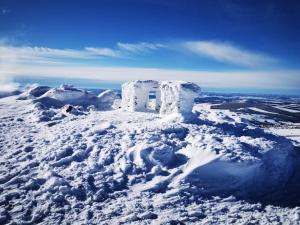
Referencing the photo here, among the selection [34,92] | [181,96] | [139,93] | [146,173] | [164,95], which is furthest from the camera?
[34,92]

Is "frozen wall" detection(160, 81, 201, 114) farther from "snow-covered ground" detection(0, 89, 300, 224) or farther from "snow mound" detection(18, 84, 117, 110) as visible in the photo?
"snow mound" detection(18, 84, 117, 110)

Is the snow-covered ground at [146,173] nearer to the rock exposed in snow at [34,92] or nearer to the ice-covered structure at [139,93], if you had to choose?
the ice-covered structure at [139,93]

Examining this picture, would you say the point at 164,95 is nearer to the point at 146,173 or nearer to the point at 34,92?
the point at 146,173

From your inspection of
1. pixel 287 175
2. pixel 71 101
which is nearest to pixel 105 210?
pixel 287 175

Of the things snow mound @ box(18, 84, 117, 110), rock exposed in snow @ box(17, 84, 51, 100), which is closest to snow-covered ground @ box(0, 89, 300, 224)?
snow mound @ box(18, 84, 117, 110)

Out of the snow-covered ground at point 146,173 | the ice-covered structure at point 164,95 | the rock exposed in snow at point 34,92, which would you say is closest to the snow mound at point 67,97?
the rock exposed in snow at point 34,92

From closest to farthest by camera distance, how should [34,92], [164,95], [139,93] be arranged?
[164,95] < [139,93] < [34,92]

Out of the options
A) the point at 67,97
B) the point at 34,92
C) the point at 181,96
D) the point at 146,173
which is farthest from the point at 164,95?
the point at 34,92
